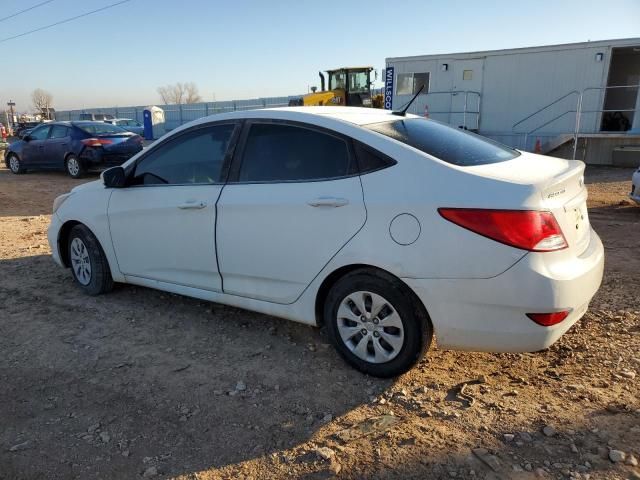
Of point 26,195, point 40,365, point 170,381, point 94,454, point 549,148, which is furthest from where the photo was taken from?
point 549,148

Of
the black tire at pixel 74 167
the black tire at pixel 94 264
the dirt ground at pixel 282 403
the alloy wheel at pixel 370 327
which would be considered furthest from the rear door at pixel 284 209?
the black tire at pixel 74 167

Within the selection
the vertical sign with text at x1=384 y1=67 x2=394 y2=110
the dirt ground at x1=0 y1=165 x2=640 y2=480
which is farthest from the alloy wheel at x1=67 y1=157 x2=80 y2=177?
the vertical sign with text at x1=384 y1=67 x2=394 y2=110

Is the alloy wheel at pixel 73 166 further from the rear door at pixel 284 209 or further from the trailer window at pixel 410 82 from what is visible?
the rear door at pixel 284 209

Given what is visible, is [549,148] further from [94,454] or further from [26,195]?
[94,454]

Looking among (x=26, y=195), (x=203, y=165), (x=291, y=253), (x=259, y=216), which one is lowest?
(x=26, y=195)

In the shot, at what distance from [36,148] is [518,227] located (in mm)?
15025

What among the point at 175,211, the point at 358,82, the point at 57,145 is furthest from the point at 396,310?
the point at 358,82

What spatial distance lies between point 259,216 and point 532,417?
6.67 feet

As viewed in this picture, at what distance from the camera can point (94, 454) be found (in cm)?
258

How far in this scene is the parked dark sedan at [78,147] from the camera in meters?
13.1

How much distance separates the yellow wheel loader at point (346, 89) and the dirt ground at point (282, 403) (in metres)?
17.0

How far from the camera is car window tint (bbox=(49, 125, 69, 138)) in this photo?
13.6 m

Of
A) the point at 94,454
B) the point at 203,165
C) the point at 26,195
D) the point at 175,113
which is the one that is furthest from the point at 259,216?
the point at 175,113

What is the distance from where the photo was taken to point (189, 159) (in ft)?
13.1
